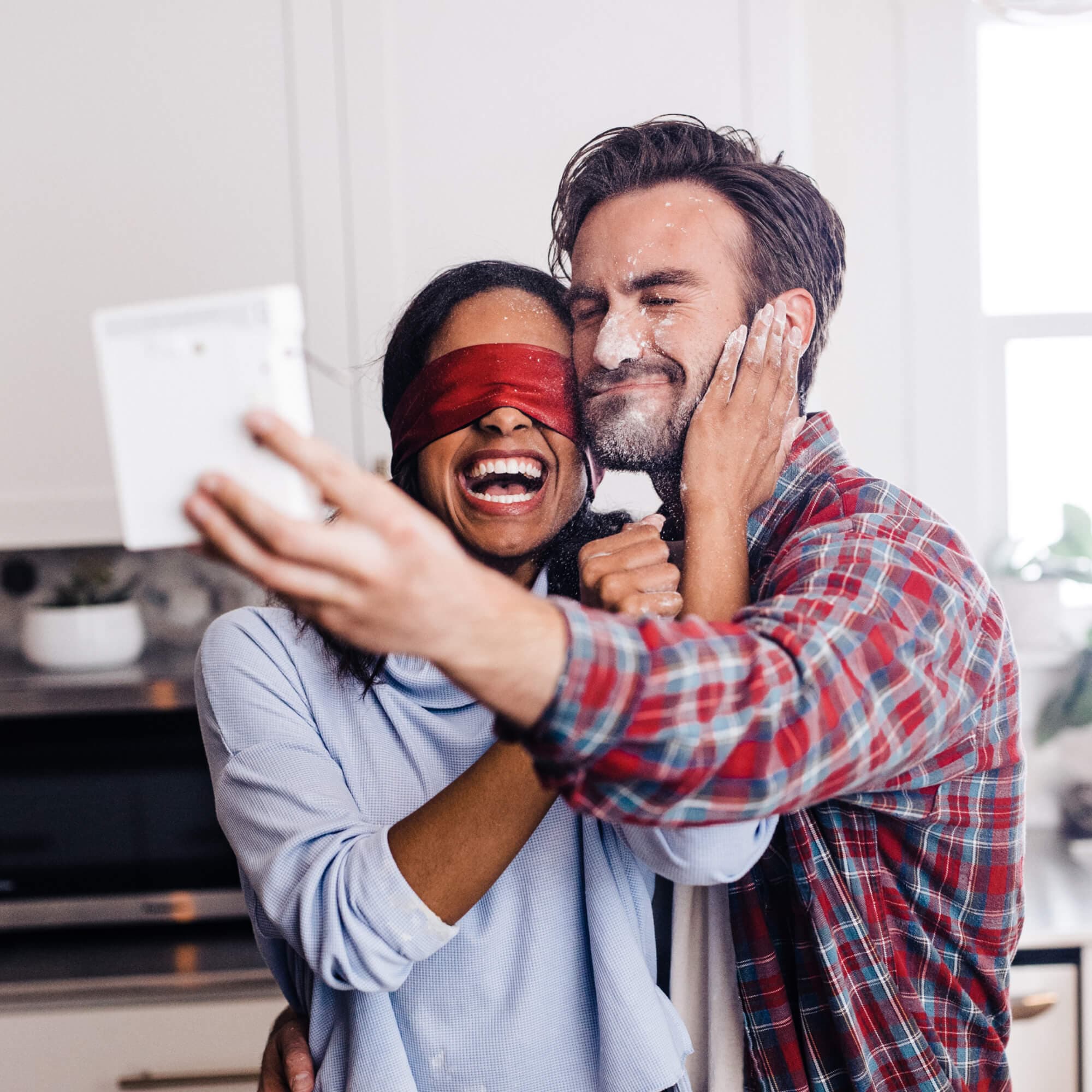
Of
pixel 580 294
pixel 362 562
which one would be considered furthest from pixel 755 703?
pixel 580 294

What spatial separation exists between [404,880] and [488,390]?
1.09ft

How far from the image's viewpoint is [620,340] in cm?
78

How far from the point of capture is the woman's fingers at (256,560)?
16.2 inches

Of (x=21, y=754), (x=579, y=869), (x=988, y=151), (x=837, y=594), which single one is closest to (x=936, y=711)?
(x=837, y=594)

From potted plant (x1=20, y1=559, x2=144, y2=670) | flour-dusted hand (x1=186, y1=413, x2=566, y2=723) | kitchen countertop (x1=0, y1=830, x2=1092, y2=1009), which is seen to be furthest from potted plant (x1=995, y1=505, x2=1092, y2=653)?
flour-dusted hand (x1=186, y1=413, x2=566, y2=723)

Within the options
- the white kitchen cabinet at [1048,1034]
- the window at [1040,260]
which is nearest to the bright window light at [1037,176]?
the window at [1040,260]

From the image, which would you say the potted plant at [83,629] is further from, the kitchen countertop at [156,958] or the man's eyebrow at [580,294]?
the man's eyebrow at [580,294]

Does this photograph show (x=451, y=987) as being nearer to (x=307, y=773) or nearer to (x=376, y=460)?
(x=307, y=773)

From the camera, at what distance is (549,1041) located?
76 cm

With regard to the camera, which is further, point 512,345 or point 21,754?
point 21,754

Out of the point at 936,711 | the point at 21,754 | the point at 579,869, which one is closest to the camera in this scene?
the point at 936,711

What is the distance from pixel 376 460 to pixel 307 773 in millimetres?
593

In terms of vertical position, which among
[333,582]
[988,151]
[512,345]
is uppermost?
[988,151]

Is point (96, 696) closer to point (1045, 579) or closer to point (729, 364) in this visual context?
point (729, 364)
